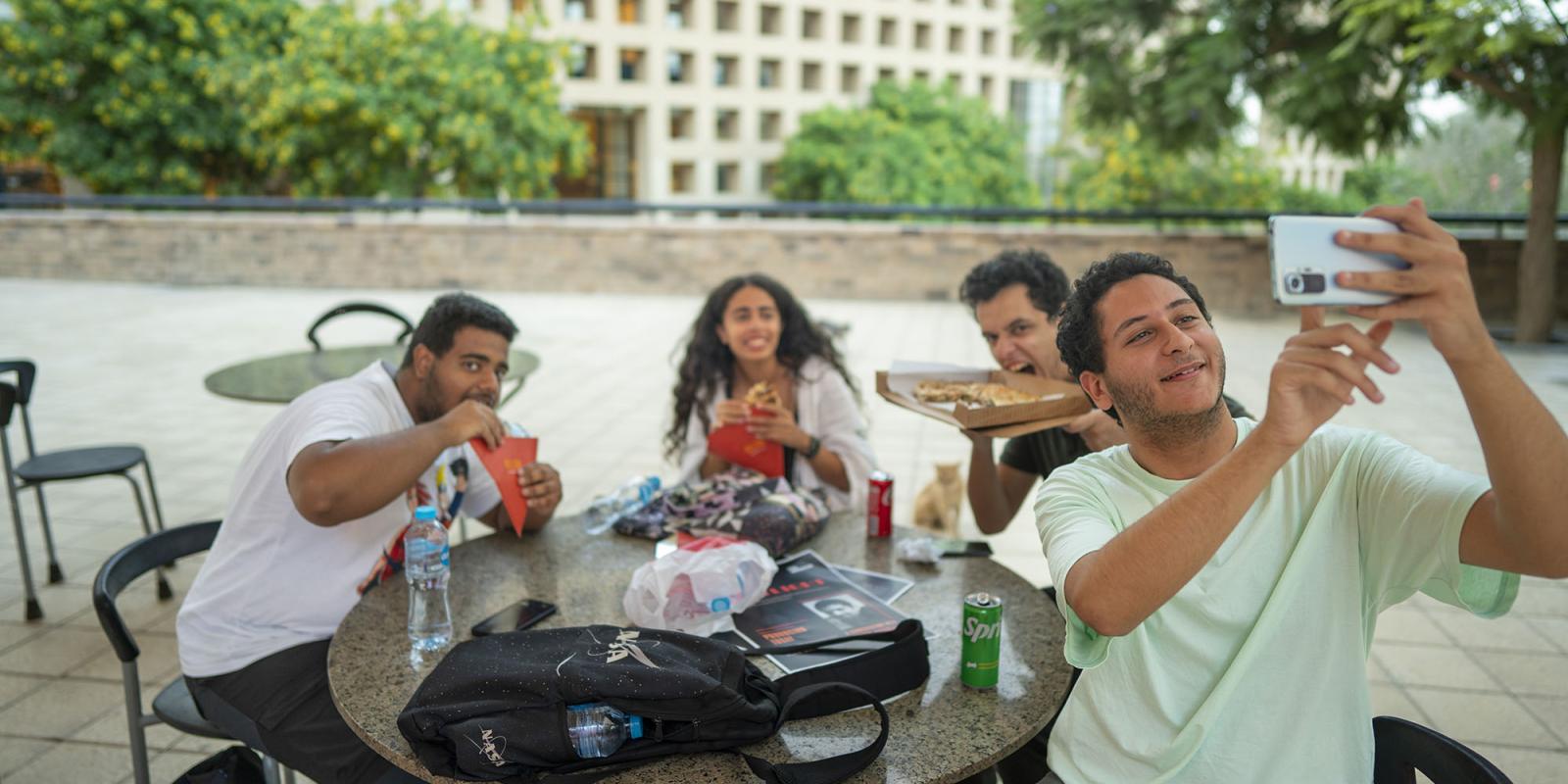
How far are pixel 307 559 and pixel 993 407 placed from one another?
164cm

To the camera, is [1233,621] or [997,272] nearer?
[1233,621]

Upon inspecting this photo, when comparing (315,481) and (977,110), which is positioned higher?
(977,110)

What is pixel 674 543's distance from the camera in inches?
103

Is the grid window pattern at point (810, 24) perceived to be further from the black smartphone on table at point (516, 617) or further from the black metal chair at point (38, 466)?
the black smartphone on table at point (516, 617)

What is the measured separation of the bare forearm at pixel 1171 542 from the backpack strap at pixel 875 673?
471 mm

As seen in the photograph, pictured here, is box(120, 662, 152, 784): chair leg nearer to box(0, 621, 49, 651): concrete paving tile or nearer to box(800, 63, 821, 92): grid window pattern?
box(0, 621, 49, 651): concrete paving tile

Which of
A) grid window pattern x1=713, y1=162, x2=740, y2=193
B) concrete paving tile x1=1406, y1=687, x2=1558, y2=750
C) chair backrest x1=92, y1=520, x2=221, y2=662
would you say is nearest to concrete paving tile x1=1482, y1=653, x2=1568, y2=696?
concrete paving tile x1=1406, y1=687, x2=1558, y2=750

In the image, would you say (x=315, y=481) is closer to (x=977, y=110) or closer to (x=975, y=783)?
(x=975, y=783)

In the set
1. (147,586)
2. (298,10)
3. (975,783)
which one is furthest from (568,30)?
(975,783)

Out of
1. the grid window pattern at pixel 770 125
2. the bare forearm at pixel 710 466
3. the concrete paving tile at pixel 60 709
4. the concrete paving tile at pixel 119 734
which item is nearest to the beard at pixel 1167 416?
the bare forearm at pixel 710 466

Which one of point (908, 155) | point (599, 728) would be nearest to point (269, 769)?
point (599, 728)

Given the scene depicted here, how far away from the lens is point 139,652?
8.07ft

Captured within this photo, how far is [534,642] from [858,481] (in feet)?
5.73

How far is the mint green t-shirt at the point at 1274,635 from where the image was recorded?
1.59 metres
